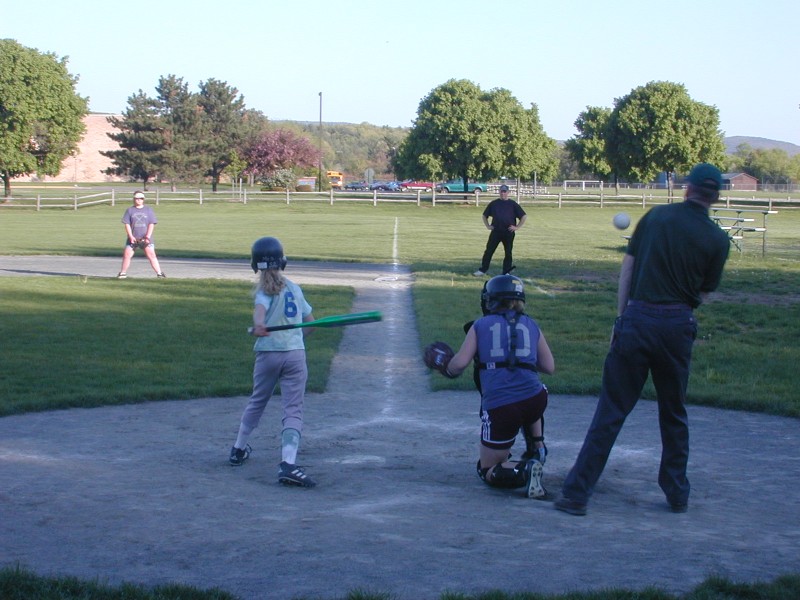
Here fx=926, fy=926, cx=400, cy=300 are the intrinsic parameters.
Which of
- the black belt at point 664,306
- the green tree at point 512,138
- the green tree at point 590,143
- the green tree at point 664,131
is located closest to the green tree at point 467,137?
the green tree at point 512,138

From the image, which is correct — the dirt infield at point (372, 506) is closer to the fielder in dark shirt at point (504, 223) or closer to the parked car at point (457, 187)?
the fielder in dark shirt at point (504, 223)

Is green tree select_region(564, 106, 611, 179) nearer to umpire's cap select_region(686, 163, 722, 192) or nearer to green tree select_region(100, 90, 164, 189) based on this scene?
green tree select_region(100, 90, 164, 189)

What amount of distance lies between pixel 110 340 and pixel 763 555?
9.32 meters

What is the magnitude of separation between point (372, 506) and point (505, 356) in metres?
1.32

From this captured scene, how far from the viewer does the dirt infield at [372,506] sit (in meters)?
4.63

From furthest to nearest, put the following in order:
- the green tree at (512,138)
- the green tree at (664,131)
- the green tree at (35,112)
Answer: the green tree at (664,131), the green tree at (512,138), the green tree at (35,112)

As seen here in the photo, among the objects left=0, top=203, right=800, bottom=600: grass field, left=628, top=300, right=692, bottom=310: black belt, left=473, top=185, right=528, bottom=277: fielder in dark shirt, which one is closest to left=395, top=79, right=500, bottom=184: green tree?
left=0, top=203, right=800, bottom=600: grass field

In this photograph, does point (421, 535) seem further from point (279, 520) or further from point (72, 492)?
point (72, 492)

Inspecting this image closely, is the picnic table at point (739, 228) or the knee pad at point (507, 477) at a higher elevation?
the picnic table at point (739, 228)

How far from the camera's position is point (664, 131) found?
7469cm

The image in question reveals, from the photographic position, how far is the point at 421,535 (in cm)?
516

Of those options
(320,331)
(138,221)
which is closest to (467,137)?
(138,221)

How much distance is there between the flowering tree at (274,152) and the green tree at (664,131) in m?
34.9

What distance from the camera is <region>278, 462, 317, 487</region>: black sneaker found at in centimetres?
615
